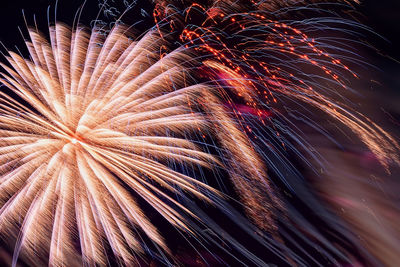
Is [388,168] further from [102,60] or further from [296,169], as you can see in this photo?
[102,60]

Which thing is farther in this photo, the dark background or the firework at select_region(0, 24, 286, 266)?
the firework at select_region(0, 24, 286, 266)

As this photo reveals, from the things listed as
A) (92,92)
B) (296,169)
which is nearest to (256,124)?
(296,169)

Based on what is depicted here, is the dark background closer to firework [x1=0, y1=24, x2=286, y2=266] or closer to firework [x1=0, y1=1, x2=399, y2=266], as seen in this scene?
firework [x1=0, y1=1, x2=399, y2=266]

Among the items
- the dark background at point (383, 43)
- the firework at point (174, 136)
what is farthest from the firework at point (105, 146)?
the dark background at point (383, 43)

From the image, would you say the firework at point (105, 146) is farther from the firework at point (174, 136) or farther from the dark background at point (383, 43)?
the dark background at point (383, 43)

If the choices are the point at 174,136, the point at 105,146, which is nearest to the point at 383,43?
the point at 174,136

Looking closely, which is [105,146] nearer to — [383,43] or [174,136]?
[174,136]

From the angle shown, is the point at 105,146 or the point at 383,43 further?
the point at 105,146

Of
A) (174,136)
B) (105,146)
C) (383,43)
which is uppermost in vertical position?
→ (383,43)

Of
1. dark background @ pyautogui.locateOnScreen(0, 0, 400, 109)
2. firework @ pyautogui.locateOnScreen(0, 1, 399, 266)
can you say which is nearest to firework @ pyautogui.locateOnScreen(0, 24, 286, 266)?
firework @ pyautogui.locateOnScreen(0, 1, 399, 266)

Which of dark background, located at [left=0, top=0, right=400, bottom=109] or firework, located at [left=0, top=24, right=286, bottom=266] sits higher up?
dark background, located at [left=0, top=0, right=400, bottom=109]

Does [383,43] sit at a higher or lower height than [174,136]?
higher
